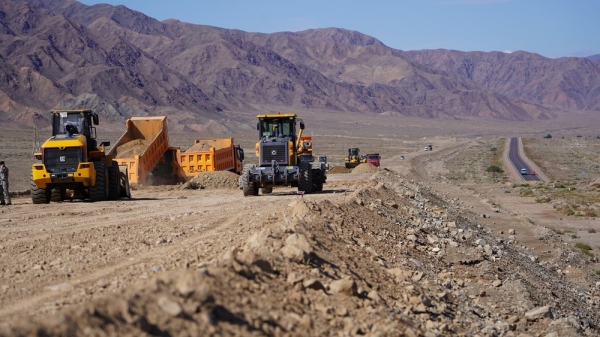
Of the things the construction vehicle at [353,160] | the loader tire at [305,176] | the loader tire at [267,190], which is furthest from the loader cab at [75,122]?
the construction vehicle at [353,160]

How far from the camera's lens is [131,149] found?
1190 inches

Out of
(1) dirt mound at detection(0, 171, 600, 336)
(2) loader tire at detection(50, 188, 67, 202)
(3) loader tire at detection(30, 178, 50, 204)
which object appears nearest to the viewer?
(1) dirt mound at detection(0, 171, 600, 336)

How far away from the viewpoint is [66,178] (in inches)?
862

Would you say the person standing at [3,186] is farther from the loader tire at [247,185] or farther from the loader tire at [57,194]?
the loader tire at [247,185]

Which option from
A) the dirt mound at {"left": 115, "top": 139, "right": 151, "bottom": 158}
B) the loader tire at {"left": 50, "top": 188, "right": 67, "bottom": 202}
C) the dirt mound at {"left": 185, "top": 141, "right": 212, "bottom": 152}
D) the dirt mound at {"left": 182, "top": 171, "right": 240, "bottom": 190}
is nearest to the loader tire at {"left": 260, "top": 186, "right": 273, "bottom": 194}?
the dirt mound at {"left": 182, "top": 171, "right": 240, "bottom": 190}

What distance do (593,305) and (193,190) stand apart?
16190 mm

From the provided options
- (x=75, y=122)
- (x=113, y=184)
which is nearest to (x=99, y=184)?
(x=113, y=184)

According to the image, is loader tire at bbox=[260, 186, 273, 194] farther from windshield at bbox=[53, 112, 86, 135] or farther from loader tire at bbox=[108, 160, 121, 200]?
windshield at bbox=[53, 112, 86, 135]

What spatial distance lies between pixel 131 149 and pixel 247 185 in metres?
8.40

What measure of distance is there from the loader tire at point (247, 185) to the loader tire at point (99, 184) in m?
4.19

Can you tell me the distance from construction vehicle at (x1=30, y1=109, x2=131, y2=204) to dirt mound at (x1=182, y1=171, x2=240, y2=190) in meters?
5.48

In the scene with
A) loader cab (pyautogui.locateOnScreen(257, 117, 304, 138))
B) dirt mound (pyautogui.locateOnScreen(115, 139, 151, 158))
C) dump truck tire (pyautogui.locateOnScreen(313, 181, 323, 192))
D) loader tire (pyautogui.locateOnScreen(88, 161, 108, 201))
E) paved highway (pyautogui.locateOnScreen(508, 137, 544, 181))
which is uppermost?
loader cab (pyautogui.locateOnScreen(257, 117, 304, 138))

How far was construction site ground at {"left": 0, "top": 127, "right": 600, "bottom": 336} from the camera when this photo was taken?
22.3ft

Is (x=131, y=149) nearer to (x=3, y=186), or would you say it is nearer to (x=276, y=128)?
(x=3, y=186)
